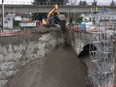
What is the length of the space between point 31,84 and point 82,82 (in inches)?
188

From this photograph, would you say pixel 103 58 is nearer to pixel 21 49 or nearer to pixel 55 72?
pixel 55 72

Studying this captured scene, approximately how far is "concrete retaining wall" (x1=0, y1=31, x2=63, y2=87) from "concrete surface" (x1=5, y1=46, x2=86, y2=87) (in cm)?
75

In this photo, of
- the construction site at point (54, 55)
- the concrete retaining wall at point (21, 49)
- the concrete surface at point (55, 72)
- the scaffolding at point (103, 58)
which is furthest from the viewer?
the concrete retaining wall at point (21, 49)

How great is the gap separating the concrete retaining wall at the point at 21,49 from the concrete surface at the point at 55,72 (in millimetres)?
749

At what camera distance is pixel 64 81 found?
33.0 m

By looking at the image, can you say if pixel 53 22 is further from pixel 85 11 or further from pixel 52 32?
pixel 85 11

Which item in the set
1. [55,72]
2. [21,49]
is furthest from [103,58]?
[21,49]

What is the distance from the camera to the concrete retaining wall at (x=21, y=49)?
37.6 m

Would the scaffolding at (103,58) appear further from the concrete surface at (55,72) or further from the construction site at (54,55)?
the concrete surface at (55,72)

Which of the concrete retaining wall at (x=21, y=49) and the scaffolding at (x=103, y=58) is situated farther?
the concrete retaining wall at (x=21, y=49)

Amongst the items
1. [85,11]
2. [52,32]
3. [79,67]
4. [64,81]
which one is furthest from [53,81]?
[85,11]

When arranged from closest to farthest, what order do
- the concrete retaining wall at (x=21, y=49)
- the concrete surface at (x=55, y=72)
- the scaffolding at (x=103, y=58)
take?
the scaffolding at (x=103, y=58)
the concrete surface at (x=55, y=72)
the concrete retaining wall at (x=21, y=49)

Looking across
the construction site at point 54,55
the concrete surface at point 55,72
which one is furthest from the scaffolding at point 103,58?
the concrete surface at point 55,72

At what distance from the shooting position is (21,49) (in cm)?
3803
